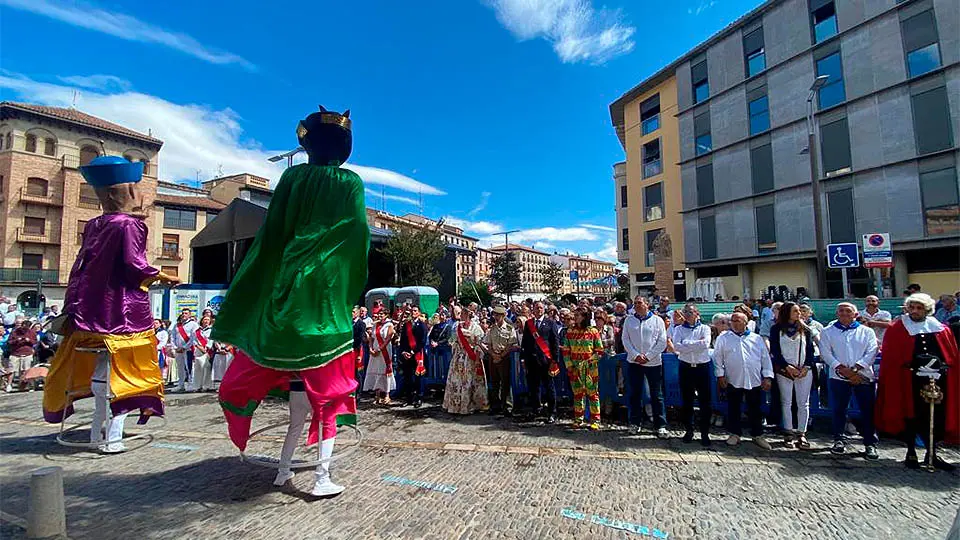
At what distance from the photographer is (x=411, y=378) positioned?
7398 millimetres

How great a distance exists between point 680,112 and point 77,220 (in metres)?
47.1

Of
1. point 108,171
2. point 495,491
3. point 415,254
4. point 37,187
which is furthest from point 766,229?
point 37,187

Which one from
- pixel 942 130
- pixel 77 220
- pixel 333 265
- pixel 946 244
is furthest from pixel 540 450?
pixel 77 220

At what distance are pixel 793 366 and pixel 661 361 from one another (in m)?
1.46

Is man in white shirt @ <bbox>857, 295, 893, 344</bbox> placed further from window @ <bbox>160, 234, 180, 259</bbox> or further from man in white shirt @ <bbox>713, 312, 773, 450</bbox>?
window @ <bbox>160, 234, 180, 259</bbox>

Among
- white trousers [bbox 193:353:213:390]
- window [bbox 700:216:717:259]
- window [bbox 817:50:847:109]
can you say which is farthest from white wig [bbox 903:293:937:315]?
window [bbox 700:216:717:259]

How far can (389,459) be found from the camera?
4.37 metres

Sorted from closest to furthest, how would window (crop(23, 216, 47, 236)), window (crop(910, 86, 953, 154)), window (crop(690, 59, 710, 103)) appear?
window (crop(910, 86, 953, 154)), window (crop(690, 59, 710, 103)), window (crop(23, 216, 47, 236))

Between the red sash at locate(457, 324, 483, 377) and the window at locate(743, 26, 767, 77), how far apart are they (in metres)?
25.6

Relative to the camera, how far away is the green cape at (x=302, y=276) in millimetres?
3127

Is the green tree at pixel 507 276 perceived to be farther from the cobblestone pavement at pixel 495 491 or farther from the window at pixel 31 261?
the window at pixel 31 261

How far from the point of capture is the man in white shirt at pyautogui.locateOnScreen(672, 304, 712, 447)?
5102 mm

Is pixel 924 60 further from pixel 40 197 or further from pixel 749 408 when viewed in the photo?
pixel 40 197

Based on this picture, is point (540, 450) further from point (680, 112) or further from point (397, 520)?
point (680, 112)
